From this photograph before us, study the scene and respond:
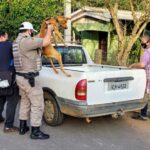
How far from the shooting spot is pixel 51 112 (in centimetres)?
698

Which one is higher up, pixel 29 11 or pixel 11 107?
pixel 29 11

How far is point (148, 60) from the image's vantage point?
738 cm

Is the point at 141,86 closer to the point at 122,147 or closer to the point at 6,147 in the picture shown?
the point at 122,147

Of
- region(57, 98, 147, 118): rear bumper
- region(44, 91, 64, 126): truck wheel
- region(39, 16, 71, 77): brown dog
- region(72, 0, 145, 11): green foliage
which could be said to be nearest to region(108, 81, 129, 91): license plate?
region(57, 98, 147, 118): rear bumper

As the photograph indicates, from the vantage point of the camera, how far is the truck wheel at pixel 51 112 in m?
6.84

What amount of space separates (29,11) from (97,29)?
3.28 m

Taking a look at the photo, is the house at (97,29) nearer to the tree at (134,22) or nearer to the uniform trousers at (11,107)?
the tree at (134,22)

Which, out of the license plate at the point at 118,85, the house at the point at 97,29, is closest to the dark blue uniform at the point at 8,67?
the license plate at the point at 118,85

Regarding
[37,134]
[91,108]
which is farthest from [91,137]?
[37,134]

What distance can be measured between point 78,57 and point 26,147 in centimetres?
311

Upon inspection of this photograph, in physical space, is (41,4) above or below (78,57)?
above

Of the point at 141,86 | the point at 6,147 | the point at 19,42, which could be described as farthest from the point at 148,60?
the point at 6,147

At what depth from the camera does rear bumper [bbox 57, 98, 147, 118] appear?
614cm

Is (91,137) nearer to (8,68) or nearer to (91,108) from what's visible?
(91,108)
